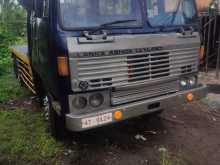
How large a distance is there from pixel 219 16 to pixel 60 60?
7.54 metres

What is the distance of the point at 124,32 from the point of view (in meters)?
4.15

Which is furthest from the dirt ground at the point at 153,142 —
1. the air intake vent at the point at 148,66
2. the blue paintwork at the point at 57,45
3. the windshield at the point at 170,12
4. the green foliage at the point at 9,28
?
the green foliage at the point at 9,28

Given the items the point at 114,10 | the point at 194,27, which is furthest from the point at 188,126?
the point at 114,10

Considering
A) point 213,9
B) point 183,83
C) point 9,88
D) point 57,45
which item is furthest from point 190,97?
point 9,88

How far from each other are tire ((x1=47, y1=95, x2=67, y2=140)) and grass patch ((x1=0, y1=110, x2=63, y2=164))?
0.12m

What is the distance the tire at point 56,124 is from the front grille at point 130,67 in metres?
0.98

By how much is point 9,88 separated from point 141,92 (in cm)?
467

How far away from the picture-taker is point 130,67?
4.15 metres

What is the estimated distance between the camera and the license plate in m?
3.85

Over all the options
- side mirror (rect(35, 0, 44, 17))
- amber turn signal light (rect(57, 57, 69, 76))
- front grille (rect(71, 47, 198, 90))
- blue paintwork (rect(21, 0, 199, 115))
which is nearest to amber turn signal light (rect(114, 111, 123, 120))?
front grille (rect(71, 47, 198, 90))

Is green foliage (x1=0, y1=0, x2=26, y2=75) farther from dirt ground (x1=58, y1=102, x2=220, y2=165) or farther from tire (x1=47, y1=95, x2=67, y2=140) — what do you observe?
dirt ground (x1=58, y1=102, x2=220, y2=165)

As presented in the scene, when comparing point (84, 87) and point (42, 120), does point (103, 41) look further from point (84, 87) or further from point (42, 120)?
point (42, 120)

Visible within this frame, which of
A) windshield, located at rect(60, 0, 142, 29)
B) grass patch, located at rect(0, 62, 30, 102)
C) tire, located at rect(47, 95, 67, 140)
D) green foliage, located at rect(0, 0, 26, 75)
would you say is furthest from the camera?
green foliage, located at rect(0, 0, 26, 75)

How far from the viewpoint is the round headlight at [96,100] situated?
403 centimetres
